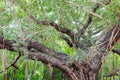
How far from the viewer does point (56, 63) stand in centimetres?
314

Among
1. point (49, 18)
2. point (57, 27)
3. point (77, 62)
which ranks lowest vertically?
point (77, 62)

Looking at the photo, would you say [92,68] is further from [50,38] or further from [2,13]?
[2,13]

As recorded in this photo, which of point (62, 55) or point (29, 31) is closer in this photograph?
point (29, 31)

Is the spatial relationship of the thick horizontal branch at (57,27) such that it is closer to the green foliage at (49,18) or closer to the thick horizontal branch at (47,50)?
the green foliage at (49,18)

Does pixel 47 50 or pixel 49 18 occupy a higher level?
pixel 49 18

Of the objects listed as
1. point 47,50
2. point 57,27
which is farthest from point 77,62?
point 57,27

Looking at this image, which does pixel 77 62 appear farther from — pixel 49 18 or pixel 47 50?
pixel 49 18

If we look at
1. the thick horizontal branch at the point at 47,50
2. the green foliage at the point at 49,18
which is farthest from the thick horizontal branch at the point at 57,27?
the thick horizontal branch at the point at 47,50

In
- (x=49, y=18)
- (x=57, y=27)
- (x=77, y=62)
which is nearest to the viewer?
(x=77, y=62)

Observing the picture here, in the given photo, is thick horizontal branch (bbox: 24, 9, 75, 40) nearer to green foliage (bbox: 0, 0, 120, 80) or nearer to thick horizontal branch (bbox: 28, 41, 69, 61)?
green foliage (bbox: 0, 0, 120, 80)

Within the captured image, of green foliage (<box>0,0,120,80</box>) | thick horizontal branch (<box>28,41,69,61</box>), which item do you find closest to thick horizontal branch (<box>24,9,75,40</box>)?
green foliage (<box>0,0,120,80</box>)

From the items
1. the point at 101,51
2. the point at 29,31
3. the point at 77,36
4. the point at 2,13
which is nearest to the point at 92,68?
the point at 101,51

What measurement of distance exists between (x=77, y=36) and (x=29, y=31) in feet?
2.26

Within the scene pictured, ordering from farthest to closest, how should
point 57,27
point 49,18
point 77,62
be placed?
1. point 57,27
2. point 49,18
3. point 77,62
